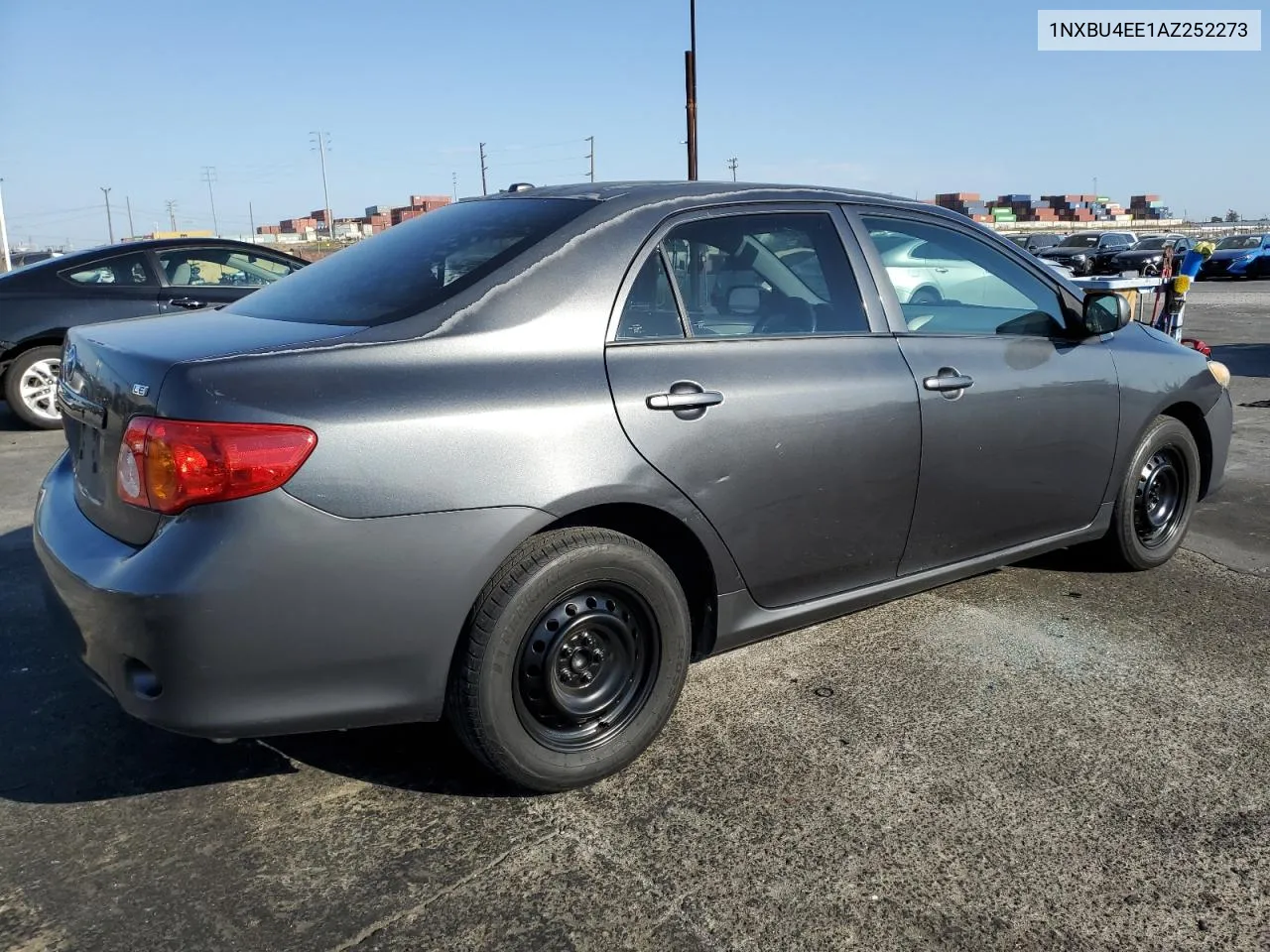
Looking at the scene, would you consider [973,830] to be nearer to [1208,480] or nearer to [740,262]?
[740,262]

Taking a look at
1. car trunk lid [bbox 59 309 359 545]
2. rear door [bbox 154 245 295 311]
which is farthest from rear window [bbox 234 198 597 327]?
rear door [bbox 154 245 295 311]

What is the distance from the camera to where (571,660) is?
8.78ft

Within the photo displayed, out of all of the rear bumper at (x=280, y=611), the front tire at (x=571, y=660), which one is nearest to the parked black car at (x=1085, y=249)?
the front tire at (x=571, y=660)

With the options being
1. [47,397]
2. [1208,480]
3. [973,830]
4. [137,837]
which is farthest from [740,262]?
[47,397]

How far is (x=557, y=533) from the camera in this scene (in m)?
2.57

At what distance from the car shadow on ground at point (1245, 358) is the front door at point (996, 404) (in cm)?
836

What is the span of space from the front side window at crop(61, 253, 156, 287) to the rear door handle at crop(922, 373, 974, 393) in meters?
Result: 6.90

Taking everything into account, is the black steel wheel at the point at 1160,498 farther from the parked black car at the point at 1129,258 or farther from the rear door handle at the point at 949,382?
the parked black car at the point at 1129,258

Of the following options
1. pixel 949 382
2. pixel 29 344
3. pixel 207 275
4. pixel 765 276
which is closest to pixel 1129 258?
pixel 207 275

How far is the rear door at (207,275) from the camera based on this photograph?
819 centimetres

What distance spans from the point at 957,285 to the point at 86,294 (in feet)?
22.5

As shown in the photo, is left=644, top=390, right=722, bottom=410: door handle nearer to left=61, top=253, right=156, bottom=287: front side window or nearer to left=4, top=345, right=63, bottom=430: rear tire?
left=4, top=345, right=63, bottom=430: rear tire

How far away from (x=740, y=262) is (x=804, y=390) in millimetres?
471

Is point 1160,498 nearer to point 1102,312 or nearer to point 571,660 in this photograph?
point 1102,312
